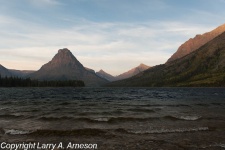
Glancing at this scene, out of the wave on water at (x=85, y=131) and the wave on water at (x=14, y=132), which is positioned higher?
the wave on water at (x=14, y=132)

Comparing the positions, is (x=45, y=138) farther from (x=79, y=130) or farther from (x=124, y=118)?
(x=124, y=118)

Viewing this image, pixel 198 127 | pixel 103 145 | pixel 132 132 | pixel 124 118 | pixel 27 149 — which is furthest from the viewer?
pixel 124 118

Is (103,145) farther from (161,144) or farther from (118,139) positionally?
(161,144)

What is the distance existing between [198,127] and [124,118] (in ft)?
36.3

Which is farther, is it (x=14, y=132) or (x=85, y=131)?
(x=85, y=131)

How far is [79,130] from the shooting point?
1081 inches

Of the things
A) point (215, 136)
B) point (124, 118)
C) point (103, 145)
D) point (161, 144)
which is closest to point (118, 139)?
point (103, 145)

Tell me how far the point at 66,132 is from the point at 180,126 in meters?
14.0

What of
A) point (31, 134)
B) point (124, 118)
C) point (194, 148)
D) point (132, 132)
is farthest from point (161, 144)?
point (124, 118)

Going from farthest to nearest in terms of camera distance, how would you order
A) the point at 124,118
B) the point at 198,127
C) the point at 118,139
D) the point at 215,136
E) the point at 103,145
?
the point at 124,118 < the point at 198,127 < the point at 215,136 < the point at 118,139 < the point at 103,145

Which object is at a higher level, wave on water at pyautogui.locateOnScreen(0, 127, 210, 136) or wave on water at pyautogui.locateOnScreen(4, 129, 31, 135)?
wave on water at pyautogui.locateOnScreen(4, 129, 31, 135)

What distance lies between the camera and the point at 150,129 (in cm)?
2834

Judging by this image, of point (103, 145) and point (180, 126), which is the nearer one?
point (103, 145)

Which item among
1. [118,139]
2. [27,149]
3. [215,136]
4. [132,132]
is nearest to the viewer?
[27,149]
